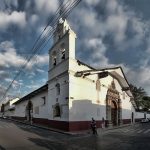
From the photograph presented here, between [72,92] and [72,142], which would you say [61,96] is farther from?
[72,142]

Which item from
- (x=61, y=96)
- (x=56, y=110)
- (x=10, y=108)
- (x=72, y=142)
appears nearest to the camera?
(x=72, y=142)

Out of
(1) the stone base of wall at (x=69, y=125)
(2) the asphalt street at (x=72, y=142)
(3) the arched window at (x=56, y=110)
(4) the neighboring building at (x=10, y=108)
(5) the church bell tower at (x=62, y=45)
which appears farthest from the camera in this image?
(4) the neighboring building at (x=10, y=108)

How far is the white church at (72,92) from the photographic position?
2844 cm

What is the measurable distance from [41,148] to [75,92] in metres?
14.5

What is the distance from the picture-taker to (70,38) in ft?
96.7

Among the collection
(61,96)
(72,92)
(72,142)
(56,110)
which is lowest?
(72,142)

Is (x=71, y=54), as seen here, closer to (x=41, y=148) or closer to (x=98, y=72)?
(x=98, y=72)

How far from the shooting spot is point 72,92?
2820 centimetres

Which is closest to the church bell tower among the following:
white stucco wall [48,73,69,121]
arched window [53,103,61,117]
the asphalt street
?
white stucco wall [48,73,69,121]

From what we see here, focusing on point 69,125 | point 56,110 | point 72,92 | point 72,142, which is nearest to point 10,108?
point 56,110

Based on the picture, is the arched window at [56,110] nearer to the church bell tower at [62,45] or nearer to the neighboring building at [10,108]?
the church bell tower at [62,45]

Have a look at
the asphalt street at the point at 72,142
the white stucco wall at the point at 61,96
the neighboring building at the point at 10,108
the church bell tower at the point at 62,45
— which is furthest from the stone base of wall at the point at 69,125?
the neighboring building at the point at 10,108

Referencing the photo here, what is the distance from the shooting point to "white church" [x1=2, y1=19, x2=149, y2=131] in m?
28.4

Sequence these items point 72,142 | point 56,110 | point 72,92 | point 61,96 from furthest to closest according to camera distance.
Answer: point 56,110
point 61,96
point 72,92
point 72,142
